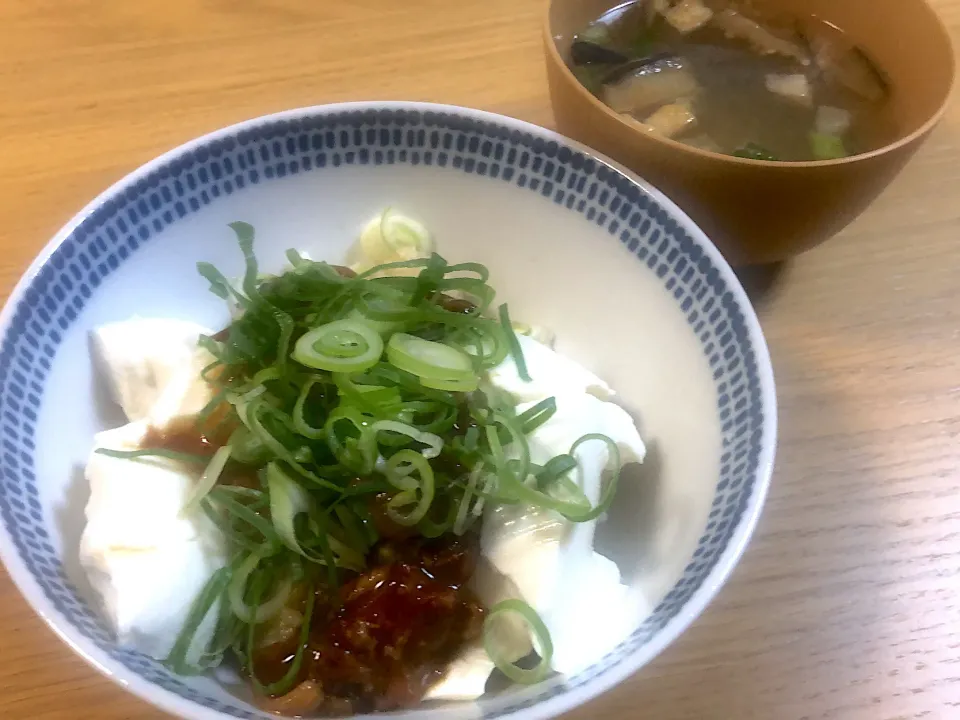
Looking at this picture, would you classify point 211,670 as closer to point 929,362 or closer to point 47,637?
point 47,637

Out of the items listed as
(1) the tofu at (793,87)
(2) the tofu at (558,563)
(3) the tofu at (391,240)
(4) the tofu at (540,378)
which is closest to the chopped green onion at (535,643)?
(2) the tofu at (558,563)

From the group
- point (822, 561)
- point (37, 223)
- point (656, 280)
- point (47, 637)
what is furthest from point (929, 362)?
point (37, 223)

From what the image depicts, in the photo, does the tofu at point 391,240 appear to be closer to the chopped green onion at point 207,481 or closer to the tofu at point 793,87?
the chopped green onion at point 207,481

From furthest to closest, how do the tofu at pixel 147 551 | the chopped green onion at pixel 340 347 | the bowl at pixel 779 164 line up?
the bowl at pixel 779 164 → the chopped green onion at pixel 340 347 → the tofu at pixel 147 551

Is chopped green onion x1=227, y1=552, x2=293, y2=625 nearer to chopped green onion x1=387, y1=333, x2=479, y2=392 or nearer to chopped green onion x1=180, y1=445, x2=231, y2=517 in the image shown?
chopped green onion x1=180, y1=445, x2=231, y2=517

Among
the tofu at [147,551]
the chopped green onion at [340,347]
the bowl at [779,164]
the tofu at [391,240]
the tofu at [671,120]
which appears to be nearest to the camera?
the tofu at [147,551]

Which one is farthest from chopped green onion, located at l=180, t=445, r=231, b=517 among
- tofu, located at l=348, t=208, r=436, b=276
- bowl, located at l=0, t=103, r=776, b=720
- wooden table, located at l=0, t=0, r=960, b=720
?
tofu, located at l=348, t=208, r=436, b=276
